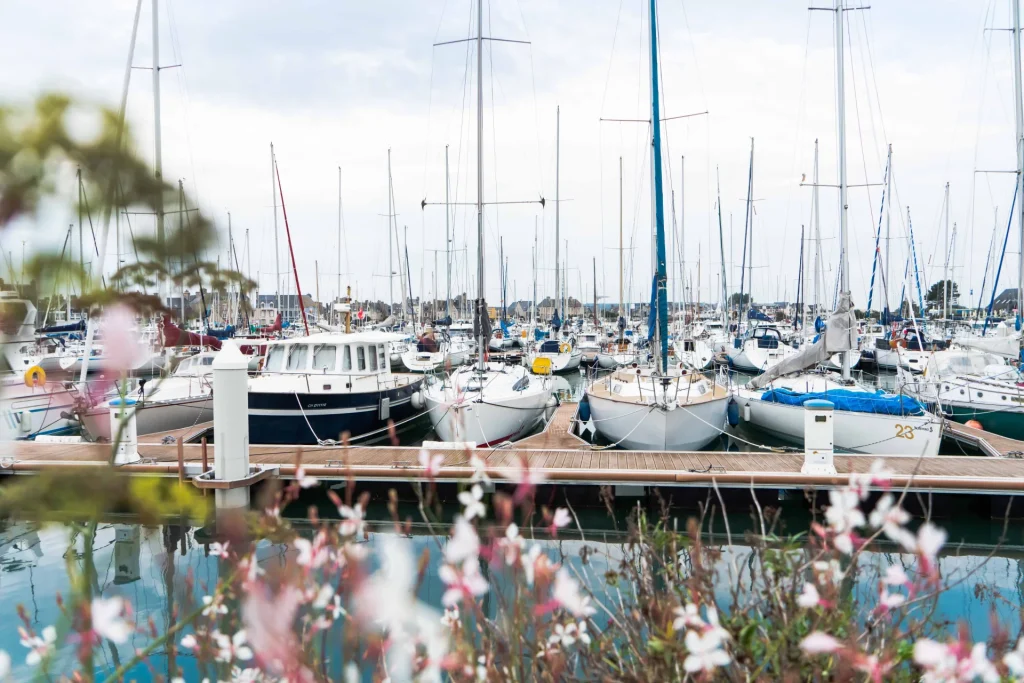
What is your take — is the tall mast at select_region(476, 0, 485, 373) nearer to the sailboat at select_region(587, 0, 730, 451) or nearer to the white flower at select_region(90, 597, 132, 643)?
the sailboat at select_region(587, 0, 730, 451)

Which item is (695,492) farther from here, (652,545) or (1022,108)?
(1022,108)

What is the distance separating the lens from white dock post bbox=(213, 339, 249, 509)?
849 centimetres

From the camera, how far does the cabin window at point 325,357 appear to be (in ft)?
49.9

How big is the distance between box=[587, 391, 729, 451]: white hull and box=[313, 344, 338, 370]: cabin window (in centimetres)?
586

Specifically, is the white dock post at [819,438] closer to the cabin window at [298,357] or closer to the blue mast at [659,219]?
the blue mast at [659,219]

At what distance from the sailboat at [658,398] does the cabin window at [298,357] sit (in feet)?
20.2

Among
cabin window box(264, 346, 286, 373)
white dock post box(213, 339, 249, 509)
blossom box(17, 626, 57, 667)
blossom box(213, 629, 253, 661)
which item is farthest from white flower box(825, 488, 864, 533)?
cabin window box(264, 346, 286, 373)

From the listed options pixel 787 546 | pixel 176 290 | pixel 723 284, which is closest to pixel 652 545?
pixel 787 546

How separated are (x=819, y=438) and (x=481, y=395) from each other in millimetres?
6298

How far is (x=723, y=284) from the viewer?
4078cm

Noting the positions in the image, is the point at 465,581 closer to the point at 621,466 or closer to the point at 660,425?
the point at 621,466

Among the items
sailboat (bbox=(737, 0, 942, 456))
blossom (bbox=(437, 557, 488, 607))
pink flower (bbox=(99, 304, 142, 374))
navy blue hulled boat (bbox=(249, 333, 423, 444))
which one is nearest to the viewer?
pink flower (bbox=(99, 304, 142, 374))

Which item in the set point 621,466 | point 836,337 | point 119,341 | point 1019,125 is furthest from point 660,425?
point 1019,125

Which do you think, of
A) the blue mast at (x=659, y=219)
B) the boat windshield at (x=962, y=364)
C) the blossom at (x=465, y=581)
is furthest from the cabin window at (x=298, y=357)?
A: the boat windshield at (x=962, y=364)
